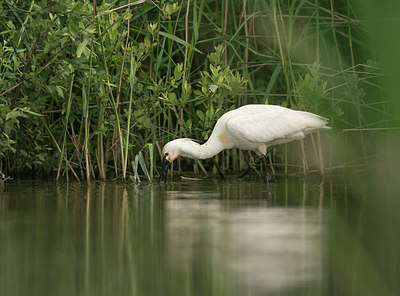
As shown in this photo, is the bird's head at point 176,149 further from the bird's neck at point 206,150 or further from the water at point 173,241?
the water at point 173,241

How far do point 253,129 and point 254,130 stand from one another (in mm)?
18

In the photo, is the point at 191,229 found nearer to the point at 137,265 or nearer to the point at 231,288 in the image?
the point at 137,265

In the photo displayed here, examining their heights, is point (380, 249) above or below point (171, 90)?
below

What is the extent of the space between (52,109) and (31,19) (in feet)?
5.45

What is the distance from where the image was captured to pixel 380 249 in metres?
3.12

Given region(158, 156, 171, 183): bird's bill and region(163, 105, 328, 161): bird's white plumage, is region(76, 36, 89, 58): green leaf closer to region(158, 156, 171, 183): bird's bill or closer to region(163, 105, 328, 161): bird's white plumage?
region(163, 105, 328, 161): bird's white plumage

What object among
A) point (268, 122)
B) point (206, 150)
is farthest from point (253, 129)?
point (206, 150)

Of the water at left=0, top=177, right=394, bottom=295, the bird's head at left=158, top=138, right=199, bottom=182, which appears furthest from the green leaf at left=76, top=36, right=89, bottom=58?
the bird's head at left=158, top=138, right=199, bottom=182

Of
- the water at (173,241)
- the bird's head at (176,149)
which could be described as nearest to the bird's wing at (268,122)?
the bird's head at (176,149)

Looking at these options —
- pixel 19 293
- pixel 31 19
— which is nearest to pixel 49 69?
pixel 31 19

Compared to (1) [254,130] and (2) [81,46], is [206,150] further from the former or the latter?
(2) [81,46]

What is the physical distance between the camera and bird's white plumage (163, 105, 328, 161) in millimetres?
7020

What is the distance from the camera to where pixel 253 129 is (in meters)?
7.07

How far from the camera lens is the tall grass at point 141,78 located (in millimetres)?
6316
